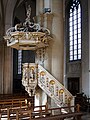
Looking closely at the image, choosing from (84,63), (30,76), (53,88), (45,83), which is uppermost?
(84,63)

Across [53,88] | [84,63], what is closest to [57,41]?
[53,88]

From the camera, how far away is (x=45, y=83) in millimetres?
10430

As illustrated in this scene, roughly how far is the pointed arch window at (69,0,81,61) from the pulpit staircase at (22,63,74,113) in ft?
28.9

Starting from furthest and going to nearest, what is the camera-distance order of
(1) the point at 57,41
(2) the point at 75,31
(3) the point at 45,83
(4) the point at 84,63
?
(2) the point at 75,31 < (4) the point at 84,63 < (1) the point at 57,41 < (3) the point at 45,83

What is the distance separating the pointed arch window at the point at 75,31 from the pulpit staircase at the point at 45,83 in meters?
8.80

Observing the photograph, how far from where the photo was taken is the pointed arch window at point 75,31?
1923 centimetres

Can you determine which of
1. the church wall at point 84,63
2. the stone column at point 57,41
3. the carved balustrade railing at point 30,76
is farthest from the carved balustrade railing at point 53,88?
the church wall at point 84,63

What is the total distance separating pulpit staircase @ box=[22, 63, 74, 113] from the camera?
411 inches

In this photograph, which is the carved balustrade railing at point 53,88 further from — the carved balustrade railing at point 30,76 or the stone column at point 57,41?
the stone column at point 57,41

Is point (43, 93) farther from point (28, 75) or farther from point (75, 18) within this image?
point (75, 18)

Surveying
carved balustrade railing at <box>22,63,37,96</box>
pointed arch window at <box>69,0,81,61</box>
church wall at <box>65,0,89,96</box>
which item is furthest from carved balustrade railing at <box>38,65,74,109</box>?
pointed arch window at <box>69,0,81,61</box>

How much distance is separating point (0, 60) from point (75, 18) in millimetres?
6878

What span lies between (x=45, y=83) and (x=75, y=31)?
1014 cm

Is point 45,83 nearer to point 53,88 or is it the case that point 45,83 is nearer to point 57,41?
point 53,88
